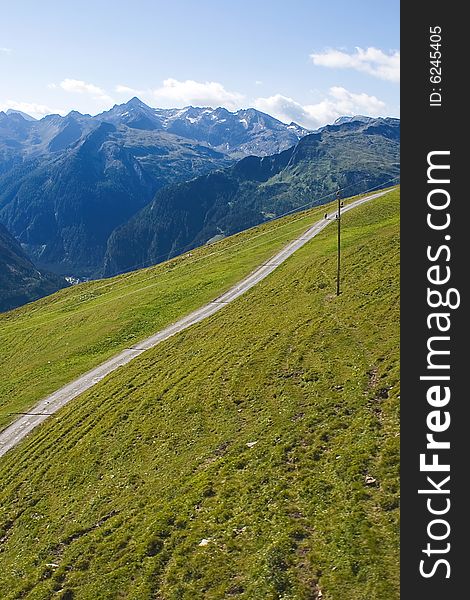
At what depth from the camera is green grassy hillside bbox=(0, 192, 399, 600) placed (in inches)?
770

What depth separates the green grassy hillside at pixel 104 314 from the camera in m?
58.7

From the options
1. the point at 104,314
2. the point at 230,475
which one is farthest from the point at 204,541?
the point at 104,314

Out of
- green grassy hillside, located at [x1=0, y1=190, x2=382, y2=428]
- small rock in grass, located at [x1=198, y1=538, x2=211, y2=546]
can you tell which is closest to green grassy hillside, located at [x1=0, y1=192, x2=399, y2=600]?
small rock in grass, located at [x1=198, y1=538, x2=211, y2=546]

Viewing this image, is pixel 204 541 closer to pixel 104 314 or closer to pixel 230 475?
pixel 230 475

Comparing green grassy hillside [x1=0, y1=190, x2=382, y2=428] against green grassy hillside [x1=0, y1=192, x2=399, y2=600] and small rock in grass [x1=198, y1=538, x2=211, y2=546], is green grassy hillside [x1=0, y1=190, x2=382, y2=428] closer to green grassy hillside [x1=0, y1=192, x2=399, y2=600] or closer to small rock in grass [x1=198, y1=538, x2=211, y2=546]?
green grassy hillside [x1=0, y1=192, x2=399, y2=600]

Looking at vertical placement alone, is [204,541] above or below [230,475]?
below

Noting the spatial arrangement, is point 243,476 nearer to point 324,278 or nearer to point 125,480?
point 125,480

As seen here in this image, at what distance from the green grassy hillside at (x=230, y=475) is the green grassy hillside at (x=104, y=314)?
41.4ft

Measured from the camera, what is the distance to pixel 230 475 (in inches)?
1032

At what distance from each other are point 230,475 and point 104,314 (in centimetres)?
5303

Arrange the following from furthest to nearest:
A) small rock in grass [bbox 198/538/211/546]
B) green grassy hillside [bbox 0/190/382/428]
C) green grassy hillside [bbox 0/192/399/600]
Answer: green grassy hillside [bbox 0/190/382/428], small rock in grass [bbox 198/538/211/546], green grassy hillside [bbox 0/192/399/600]

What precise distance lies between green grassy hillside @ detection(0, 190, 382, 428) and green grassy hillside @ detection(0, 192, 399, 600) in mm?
12606

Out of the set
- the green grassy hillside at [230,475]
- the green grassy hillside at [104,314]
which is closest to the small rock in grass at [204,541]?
the green grassy hillside at [230,475]

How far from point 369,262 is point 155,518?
4223 centimetres
